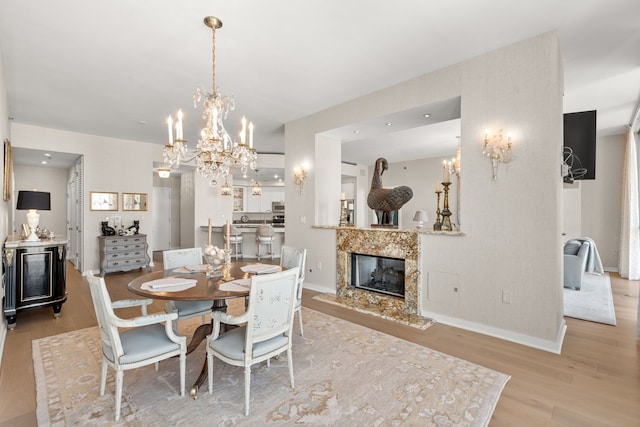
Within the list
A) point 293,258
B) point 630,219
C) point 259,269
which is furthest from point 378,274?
point 630,219

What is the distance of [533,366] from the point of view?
2562 mm

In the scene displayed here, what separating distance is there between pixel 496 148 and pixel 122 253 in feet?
22.3

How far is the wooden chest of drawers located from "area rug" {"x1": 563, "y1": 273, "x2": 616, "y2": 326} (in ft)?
24.2

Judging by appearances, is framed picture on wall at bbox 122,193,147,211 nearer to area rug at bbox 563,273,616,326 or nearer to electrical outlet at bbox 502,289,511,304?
electrical outlet at bbox 502,289,511,304

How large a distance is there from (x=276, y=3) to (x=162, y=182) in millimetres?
8878

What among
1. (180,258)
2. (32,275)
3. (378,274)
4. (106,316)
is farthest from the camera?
(378,274)

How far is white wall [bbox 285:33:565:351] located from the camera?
286cm

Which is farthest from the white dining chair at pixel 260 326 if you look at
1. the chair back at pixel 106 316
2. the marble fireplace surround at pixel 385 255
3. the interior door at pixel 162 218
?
the interior door at pixel 162 218

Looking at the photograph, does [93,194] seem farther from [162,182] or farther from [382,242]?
[382,242]

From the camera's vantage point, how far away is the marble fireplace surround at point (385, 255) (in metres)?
3.80

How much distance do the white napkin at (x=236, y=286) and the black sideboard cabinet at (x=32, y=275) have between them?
9.18 ft

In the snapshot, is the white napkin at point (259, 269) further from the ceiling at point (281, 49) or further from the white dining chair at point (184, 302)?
the ceiling at point (281, 49)

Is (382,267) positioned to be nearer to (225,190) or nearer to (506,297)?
(506,297)

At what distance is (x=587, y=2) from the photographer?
2.43m
